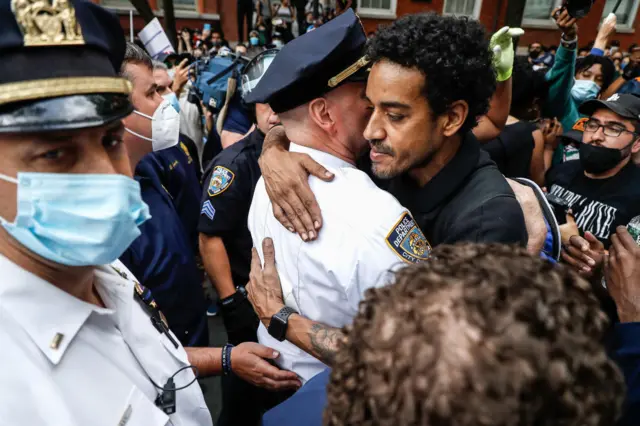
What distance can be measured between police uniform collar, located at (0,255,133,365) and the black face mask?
3.22 m

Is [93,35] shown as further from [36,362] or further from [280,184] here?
[36,362]

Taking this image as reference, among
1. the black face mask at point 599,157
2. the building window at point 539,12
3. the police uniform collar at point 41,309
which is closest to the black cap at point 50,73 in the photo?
the police uniform collar at point 41,309

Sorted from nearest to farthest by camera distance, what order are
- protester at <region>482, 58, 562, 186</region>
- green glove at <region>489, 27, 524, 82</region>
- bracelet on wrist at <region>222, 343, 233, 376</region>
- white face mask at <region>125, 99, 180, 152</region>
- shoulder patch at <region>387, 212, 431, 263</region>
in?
shoulder patch at <region>387, 212, 431, 263</region> → bracelet on wrist at <region>222, 343, 233, 376</region> → green glove at <region>489, 27, 524, 82</region> → white face mask at <region>125, 99, 180, 152</region> → protester at <region>482, 58, 562, 186</region>

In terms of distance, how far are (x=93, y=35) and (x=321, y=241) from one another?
36.0 inches

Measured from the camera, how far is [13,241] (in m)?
1.02

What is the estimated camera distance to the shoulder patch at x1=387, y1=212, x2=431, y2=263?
1296 millimetres

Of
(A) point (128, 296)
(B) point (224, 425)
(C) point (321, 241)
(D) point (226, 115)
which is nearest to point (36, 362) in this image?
(A) point (128, 296)

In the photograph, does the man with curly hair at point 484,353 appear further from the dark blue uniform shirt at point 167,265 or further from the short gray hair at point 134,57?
the short gray hair at point 134,57

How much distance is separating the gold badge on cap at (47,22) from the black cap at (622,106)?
3317mm

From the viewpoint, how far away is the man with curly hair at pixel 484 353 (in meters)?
0.50

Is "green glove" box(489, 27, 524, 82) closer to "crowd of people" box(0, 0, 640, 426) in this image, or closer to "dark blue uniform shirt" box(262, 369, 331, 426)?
"crowd of people" box(0, 0, 640, 426)

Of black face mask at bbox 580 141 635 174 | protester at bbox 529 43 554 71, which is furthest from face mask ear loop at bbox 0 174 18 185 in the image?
protester at bbox 529 43 554 71

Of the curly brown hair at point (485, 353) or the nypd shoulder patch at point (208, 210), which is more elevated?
the curly brown hair at point (485, 353)

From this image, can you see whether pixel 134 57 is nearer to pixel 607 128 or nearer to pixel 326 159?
pixel 326 159
